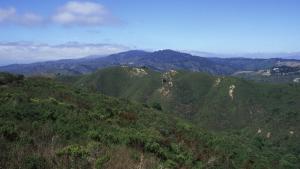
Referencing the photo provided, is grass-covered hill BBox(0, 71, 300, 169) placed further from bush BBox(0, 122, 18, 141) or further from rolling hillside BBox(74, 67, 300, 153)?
rolling hillside BBox(74, 67, 300, 153)

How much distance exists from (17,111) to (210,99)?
139 meters

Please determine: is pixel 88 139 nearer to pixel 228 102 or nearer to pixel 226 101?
pixel 228 102

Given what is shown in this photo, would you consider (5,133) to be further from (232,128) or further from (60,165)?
(232,128)

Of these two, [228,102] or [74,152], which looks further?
[228,102]

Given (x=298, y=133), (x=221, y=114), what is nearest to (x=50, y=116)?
(x=298, y=133)

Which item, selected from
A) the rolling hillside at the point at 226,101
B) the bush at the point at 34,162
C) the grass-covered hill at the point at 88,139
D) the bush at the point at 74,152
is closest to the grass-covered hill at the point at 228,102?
the rolling hillside at the point at 226,101

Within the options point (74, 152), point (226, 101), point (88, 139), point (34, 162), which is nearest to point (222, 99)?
point (226, 101)

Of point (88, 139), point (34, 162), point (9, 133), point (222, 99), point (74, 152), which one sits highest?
point (34, 162)

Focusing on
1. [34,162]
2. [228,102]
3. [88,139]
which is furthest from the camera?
[228,102]

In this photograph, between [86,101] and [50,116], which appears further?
[86,101]

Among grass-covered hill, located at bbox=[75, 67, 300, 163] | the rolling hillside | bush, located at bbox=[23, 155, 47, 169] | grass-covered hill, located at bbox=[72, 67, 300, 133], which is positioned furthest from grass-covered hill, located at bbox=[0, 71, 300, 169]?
grass-covered hill, located at bbox=[72, 67, 300, 133]

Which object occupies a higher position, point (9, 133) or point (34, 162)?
point (34, 162)

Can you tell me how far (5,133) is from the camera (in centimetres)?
2433

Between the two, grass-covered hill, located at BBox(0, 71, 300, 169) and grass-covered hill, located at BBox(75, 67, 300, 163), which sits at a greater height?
grass-covered hill, located at BBox(0, 71, 300, 169)
